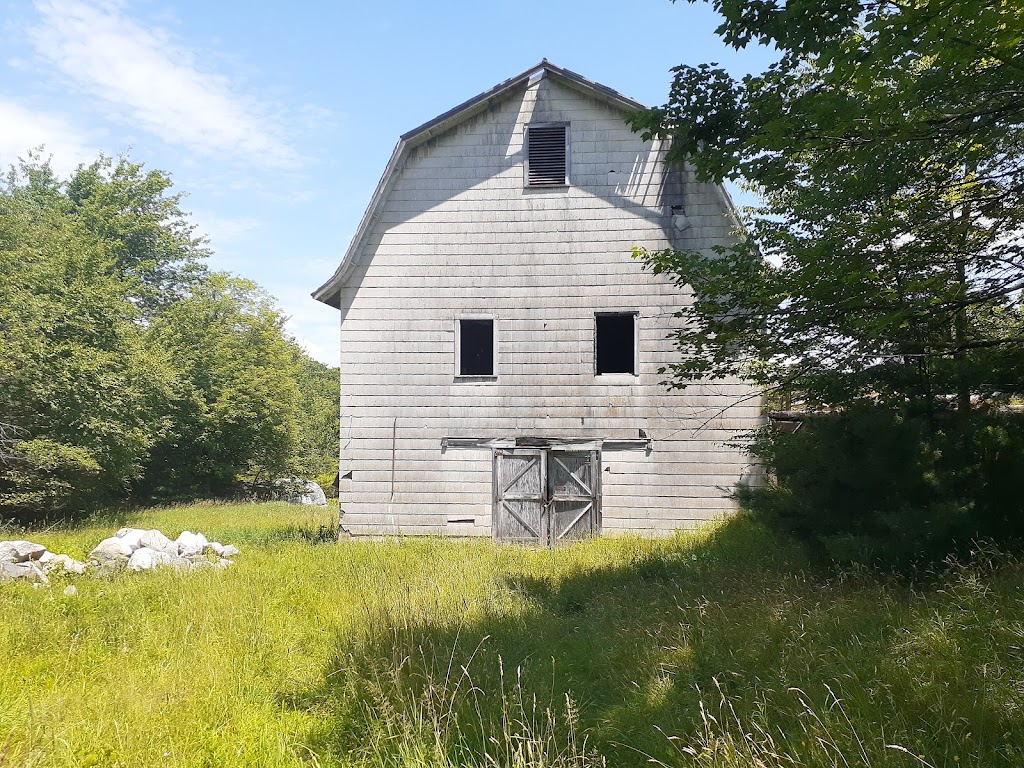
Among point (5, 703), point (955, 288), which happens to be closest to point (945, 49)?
point (955, 288)

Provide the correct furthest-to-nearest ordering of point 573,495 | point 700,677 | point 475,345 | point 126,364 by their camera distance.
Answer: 1. point 126,364
2. point 475,345
3. point 573,495
4. point 700,677

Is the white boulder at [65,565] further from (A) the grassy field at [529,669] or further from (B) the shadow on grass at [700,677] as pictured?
(B) the shadow on grass at [700,677]

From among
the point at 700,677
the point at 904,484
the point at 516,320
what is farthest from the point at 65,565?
the point at 904,484

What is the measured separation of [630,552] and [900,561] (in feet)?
15.4

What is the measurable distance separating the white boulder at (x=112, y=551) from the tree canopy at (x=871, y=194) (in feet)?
30.8

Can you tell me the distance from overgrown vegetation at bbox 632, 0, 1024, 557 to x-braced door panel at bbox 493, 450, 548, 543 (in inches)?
215

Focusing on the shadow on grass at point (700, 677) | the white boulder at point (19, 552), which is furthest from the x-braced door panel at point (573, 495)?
the white boulder at point (19, 552)

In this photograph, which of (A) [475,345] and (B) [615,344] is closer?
(B) [615,344]

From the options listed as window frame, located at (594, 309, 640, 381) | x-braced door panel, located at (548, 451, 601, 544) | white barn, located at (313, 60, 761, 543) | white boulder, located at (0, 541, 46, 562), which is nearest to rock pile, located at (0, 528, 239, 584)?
white boulder, located at (0, 541, 46, 562)

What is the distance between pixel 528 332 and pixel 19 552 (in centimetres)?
881

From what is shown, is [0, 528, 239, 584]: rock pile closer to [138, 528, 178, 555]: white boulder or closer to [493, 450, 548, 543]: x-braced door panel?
[138, 528, 178, 555]: white boulder

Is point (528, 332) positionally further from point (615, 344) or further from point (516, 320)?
point (615, 344)

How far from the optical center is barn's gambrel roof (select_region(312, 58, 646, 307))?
12078mm

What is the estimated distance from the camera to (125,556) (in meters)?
10.5
